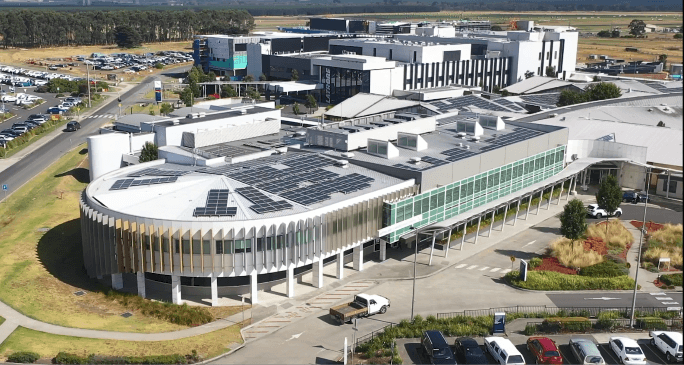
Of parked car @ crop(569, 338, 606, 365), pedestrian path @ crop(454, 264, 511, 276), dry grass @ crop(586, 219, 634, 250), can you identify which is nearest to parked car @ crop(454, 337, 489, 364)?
A: parked car @ crop(569, 338, 606, 365)

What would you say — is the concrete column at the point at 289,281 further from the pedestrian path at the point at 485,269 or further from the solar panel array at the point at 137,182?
the pedestrian path at the point at 485,269

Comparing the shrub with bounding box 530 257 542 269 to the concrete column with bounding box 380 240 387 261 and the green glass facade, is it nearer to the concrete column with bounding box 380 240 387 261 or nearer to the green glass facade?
the green glass facade

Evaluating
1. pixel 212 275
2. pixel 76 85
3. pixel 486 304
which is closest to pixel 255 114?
pixel 212 275

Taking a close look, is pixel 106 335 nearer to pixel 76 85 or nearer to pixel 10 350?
pixel 10 350

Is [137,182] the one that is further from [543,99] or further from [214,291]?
[543,99]

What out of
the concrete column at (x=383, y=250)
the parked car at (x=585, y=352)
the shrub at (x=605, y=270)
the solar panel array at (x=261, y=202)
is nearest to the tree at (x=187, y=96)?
the solar panel array at (x=261, y=202)

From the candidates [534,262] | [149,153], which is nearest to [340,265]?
[534,262]
